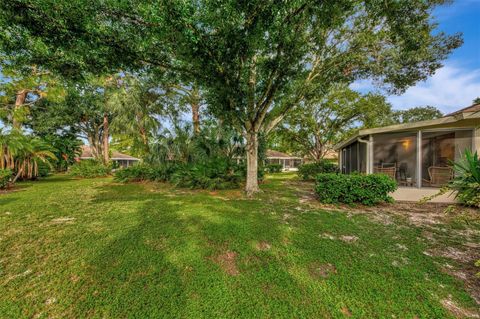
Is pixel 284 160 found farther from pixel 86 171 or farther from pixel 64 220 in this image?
pixel 64 220

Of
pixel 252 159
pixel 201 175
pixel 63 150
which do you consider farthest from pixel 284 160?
pixel 63 150

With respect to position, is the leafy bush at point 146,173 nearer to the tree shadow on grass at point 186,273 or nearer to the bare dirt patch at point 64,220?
the bare dirt patch at point 64,220

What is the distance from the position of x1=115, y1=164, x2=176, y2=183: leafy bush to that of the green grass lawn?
6217 millimetres

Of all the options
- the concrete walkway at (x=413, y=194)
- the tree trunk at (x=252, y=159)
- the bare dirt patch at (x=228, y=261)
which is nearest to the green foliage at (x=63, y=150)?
the tree trunk at (x=252, y=159)

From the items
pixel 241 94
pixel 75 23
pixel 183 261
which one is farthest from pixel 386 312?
pixel 75 23

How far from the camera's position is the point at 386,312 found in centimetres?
215

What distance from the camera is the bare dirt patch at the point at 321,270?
2754 millimetres

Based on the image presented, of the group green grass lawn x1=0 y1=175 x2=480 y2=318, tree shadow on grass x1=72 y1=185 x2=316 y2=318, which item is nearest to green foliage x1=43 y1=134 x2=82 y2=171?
green grass lawn x1=0 y1=175 x2=480 y2=318

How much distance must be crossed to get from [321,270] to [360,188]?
4.03 metres

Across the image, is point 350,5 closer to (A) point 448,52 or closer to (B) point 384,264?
(A) point 448,52

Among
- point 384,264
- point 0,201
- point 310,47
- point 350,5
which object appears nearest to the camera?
point 384,264

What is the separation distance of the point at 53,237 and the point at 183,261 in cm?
283

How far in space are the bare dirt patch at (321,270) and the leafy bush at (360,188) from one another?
3537 millimetres

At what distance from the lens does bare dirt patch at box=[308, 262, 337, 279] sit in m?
2.75
